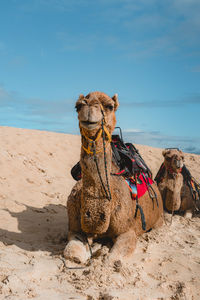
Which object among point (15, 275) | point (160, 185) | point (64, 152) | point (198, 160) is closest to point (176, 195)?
point (160, 185)

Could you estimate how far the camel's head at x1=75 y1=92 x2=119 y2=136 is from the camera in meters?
3.42

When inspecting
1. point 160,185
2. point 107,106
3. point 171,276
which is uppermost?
point 107,106

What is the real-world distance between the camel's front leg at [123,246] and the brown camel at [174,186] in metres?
Result: 2.93

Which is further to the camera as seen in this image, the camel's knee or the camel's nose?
the camel's nose

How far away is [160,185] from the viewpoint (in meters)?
7.63

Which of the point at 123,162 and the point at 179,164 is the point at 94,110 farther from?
the point at 179,164

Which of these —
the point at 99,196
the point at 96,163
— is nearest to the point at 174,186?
the point at 99,196

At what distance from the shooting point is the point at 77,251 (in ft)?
13.4

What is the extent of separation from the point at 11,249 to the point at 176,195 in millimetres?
4288

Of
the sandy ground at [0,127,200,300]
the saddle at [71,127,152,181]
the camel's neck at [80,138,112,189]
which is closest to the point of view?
the sandy ground at [0,127,200,300]

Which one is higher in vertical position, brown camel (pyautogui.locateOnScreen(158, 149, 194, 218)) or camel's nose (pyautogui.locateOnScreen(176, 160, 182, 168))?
camel's nose (pyautogui.locateOnScreen(176, 160, 182, 168))

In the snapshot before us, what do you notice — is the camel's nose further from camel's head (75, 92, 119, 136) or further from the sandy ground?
camel's head (75, 92, 119, 136)

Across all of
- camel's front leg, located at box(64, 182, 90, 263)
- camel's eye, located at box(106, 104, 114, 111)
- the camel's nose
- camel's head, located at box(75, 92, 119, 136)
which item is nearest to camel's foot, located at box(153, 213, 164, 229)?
the camel's nose

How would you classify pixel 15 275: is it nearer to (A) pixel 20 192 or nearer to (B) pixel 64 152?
(A) pixel 20 192
